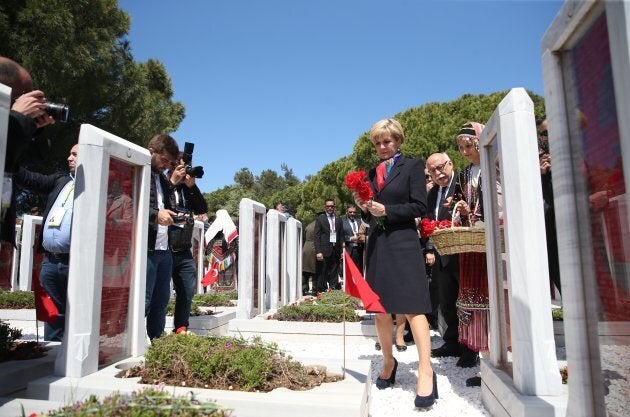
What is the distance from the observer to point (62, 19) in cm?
1411

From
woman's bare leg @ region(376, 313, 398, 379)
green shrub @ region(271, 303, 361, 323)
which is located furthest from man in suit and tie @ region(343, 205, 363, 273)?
woman's bare leg @ region(376, 313, 398, 379)

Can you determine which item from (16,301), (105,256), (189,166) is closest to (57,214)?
(105,256)

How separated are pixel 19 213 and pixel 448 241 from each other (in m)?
17.7

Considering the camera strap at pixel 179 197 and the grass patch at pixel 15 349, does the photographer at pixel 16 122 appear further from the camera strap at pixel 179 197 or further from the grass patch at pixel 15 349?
the camera strap at pixel 179 197

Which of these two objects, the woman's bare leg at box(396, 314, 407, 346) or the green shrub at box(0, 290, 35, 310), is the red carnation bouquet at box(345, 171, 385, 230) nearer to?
the woman's bare leg at box(396, 314, 407, 346)

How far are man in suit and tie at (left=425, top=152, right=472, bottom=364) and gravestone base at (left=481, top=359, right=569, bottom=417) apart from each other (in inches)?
46.4

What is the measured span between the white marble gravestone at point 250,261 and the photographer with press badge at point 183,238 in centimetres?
254

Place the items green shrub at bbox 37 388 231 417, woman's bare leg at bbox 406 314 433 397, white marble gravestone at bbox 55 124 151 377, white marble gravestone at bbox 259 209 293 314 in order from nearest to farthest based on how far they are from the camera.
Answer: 1. green shrub at bbox 37 388 231 417
2. white marble gravestone at bbox 55 124 151 377
3. woman's bare leg at bbox 406 314 433 397
4. white marble gravestone at bbox 259 209 293 314

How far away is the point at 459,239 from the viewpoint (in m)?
3.78

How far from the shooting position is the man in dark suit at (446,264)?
4.79 m

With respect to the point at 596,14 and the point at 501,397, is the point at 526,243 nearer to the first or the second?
the point at 501,397

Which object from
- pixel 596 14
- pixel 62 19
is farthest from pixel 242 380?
pixel 62 19

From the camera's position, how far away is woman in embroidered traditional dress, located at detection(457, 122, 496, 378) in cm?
404

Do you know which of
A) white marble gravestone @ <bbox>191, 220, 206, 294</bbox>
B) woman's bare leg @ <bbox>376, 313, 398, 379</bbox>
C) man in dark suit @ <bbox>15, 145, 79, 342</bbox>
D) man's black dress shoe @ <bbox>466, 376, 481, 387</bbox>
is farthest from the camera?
white marble gravestone @ <bbox>191, 220, 206, 294</bbox>
